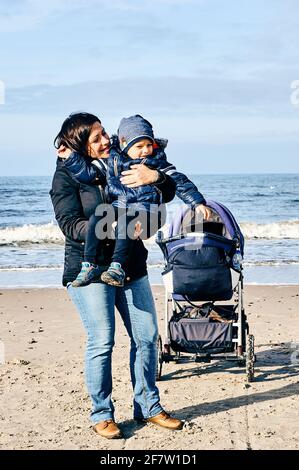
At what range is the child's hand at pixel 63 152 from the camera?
192 inches

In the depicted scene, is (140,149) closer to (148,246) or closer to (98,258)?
(98,258)

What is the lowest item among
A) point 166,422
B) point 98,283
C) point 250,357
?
point 166,422

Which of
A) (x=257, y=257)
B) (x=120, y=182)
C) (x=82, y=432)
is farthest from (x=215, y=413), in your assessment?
(x=257, y=257)

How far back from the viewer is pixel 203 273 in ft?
21.8

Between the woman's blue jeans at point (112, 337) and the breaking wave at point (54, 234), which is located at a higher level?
the woman's blue jeans at point (112, 337)

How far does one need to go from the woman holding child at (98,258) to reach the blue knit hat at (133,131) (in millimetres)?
112

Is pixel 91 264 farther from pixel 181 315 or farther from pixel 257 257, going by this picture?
pixel 257 257

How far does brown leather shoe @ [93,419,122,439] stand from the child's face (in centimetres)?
181

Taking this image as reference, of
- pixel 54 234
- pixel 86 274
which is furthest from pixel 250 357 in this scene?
pixel 54 234

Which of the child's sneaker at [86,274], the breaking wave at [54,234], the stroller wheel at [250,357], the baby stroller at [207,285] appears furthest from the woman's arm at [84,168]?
the breaking wave at [54,234]

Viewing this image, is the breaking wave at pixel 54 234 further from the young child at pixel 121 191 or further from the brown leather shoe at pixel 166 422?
the young child at pixel 121 191

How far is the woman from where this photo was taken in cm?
488

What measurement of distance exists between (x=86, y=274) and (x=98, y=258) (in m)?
0.17

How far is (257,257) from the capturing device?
17.7m
